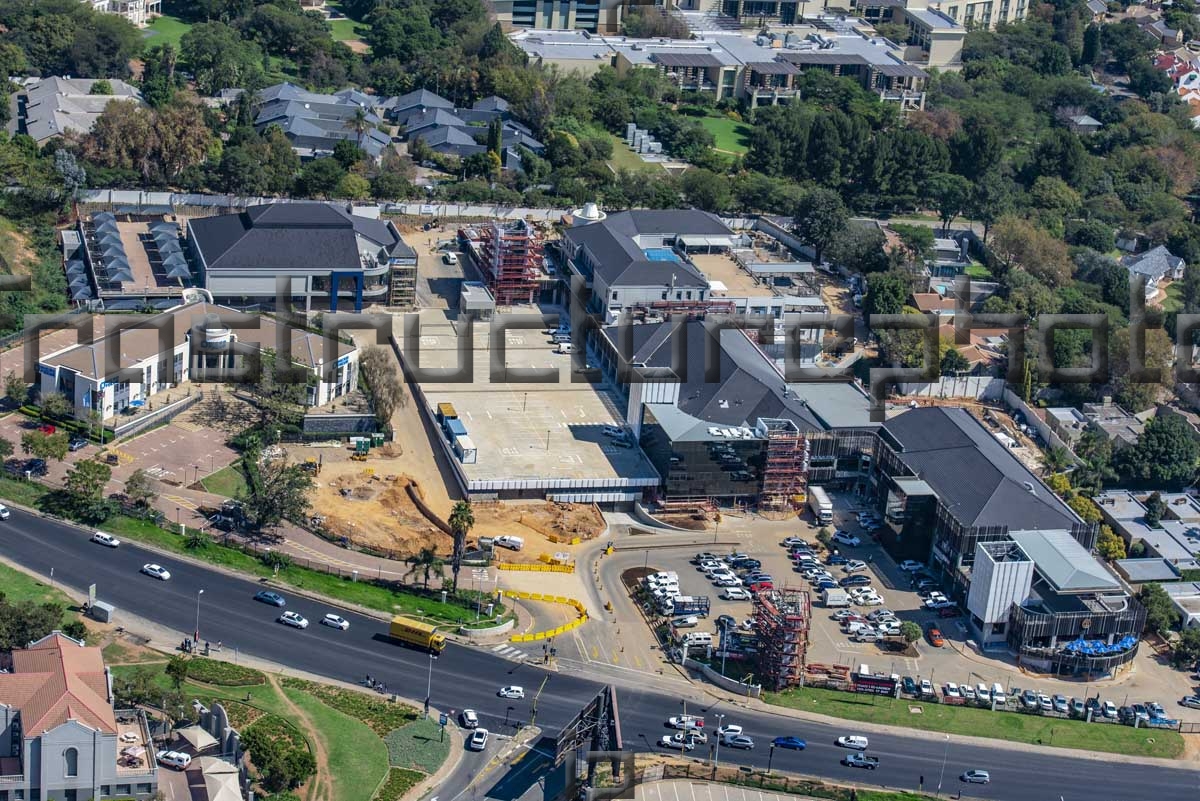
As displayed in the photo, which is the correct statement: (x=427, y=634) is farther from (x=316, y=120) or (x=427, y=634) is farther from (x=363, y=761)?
(x=316, y=120)

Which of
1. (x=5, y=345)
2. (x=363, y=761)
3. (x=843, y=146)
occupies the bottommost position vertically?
(x=363, y=761)

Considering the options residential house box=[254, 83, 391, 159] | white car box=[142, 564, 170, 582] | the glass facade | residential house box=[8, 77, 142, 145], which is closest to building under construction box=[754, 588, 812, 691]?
the glass facade

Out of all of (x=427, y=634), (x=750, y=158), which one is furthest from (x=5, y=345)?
(x=750, y=158)

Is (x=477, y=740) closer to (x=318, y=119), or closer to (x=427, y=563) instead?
(x=427, y=563)

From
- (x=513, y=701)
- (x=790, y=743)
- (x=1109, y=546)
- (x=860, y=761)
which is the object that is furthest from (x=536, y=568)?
(x=1109, y=546)

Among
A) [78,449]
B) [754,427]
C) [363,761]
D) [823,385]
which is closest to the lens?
[363,761]

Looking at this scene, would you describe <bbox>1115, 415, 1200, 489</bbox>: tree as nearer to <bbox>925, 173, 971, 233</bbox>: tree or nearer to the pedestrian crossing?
<bbox>925, 173, 971, 233</bbox>: tree
